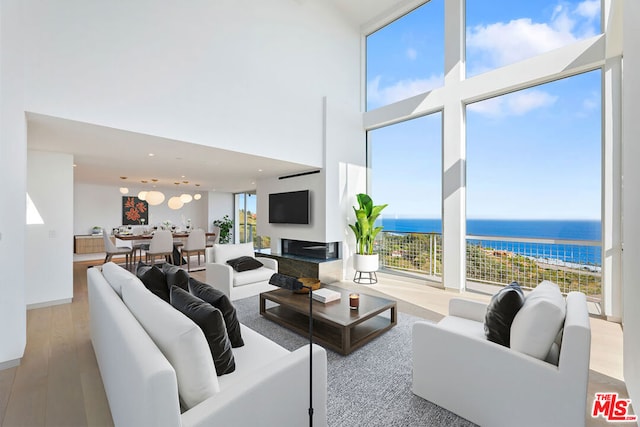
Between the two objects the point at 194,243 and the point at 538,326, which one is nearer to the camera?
the point at 538,326

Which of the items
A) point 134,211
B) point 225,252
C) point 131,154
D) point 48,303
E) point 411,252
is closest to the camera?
point 48,303

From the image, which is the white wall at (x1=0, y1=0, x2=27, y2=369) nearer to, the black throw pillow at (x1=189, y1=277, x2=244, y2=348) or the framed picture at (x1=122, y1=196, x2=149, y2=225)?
the black throw pillow at (x1=189, y1=277, x2=244, y2=348)

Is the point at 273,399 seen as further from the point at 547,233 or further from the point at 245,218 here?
the point at 245,218

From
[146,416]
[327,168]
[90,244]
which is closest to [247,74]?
[327,168]

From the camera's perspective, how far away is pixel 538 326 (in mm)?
1459

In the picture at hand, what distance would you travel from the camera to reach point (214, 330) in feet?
4.60

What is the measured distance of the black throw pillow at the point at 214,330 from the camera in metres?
1.40

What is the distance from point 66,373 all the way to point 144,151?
2833 mm

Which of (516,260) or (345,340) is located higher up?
(516,260)

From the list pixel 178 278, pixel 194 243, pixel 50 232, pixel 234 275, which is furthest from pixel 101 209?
pixel 178 278

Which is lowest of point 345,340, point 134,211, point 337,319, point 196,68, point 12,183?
point 345,340

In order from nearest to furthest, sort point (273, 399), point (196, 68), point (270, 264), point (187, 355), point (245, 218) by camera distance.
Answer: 1. point (187, 355)
2. point (273, 399)
3. point (196, 68)
4. point (270, 264)
5. point (245, 218)

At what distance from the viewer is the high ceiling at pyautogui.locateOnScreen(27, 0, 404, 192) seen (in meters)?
2.99

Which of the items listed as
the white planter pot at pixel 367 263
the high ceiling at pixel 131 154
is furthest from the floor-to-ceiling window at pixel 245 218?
the white planter pot at pixel 367 263
